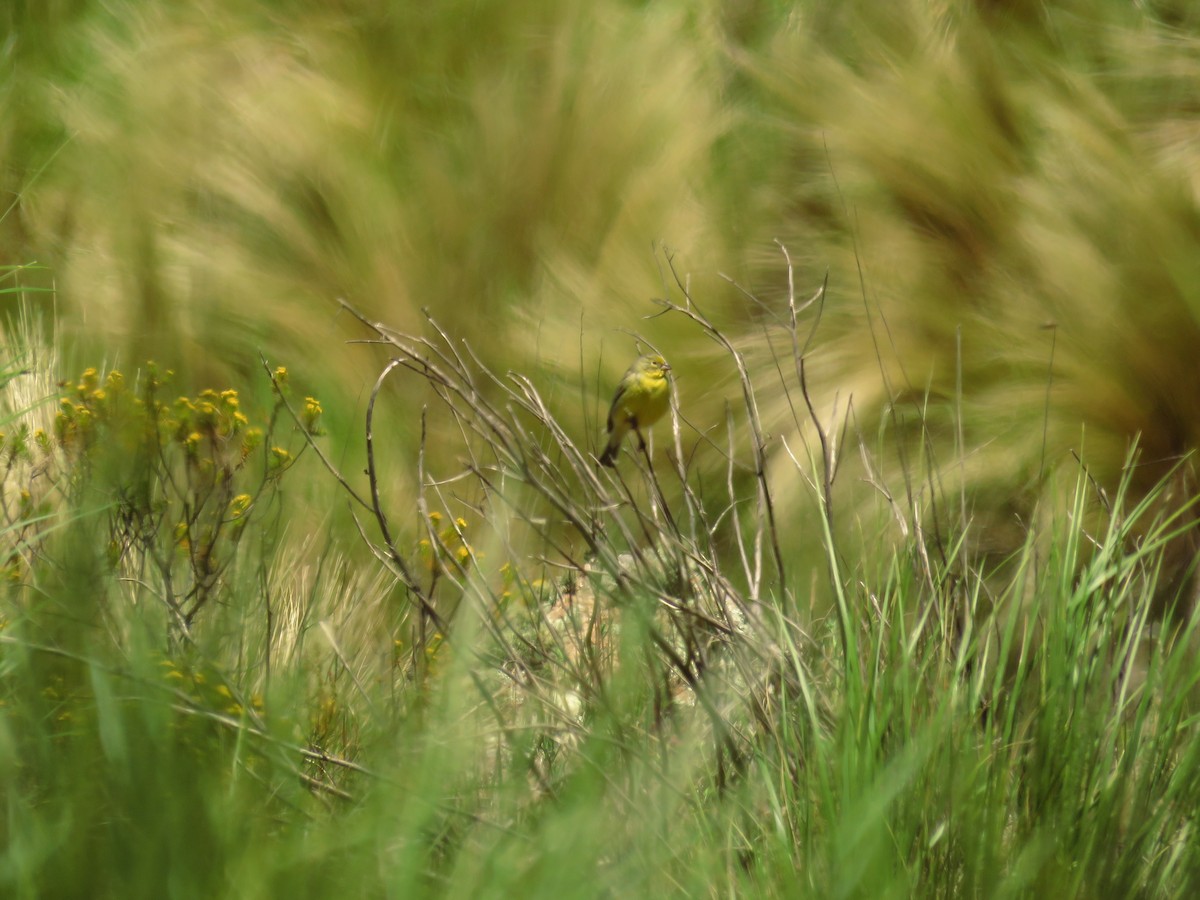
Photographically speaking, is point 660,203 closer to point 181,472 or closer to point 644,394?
point 644,394

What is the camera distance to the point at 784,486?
2107 millimetres

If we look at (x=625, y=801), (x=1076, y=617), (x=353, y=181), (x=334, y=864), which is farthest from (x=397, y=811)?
(x=353, y=181)

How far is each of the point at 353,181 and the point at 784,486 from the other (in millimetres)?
1153

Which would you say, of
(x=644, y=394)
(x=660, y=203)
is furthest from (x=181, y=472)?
(x=660, y=203)

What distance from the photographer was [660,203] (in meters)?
2.58

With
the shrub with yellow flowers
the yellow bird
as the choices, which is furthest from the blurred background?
the shrub with yellow flowers

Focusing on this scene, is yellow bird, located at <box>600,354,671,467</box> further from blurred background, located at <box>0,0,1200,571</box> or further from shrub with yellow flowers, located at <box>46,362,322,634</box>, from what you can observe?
shrub with yellow flowers, located at <box>46,362,322,634</box>

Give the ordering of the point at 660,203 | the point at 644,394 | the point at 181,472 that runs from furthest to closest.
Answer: the point at 660,203 → the point at 644,394 → the point at 181,472

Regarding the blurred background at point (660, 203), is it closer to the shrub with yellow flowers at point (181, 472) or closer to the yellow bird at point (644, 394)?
the yellow bird at point (644, 394)

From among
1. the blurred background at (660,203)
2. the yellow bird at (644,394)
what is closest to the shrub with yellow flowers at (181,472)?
the blurred background at (660,203)

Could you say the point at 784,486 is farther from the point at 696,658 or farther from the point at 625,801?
the point at 625,801

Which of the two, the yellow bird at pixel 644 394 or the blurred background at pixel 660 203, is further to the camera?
the blurred background at pixel 660 203

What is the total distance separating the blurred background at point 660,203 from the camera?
2.14 meters

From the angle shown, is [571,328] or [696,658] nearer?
[696,658]
